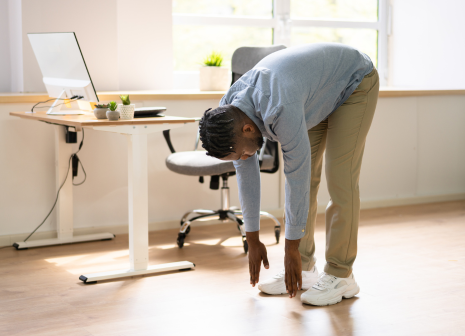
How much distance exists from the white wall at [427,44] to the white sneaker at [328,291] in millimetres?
3025

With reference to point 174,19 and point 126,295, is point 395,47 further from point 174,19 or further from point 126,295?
point 126,295

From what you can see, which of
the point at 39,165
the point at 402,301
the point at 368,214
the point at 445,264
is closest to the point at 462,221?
the point at 368,214

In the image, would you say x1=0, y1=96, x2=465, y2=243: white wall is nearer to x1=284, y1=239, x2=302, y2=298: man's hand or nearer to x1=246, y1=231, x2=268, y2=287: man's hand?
x1=246, y1=231, x2=268, y2=287: man's hand

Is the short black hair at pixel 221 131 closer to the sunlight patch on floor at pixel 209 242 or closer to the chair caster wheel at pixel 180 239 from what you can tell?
the chair caster wheel at pixel 180 239

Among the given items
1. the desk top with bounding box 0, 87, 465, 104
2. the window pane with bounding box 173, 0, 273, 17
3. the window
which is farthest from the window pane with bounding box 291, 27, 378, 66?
the desk top with bounding box 0, 87, 465, 104

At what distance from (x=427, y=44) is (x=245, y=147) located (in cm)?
363

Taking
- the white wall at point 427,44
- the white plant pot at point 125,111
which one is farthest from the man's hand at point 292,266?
the white wall at point 427,44

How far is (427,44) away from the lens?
4.86m

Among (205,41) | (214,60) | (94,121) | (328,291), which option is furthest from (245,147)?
(205,41)

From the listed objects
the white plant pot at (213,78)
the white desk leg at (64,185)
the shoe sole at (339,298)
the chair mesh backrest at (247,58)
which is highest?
the chair mesh backrest at (247,58)

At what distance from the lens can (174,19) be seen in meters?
4.16

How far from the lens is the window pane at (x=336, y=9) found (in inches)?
184

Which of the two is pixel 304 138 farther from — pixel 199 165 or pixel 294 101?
pixel 199 165

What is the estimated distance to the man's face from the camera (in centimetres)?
172
